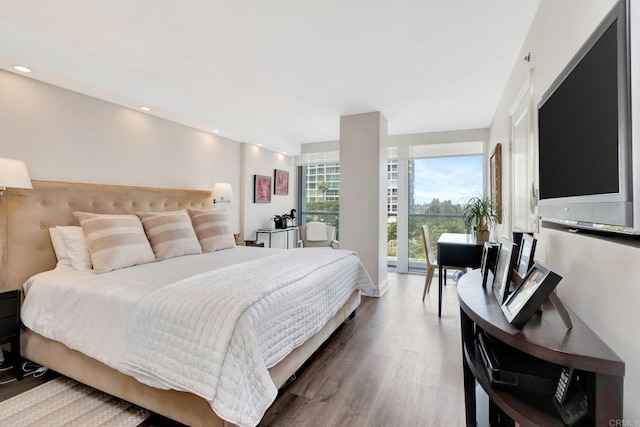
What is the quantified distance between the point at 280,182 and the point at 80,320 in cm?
431

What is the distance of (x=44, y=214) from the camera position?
2.42 meters

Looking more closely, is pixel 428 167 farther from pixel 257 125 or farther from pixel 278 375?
pixel 278 375

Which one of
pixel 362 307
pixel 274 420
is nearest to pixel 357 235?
pixel 362 307

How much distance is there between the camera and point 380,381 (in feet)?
6.77

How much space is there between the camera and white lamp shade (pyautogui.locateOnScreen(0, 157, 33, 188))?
6.64ft

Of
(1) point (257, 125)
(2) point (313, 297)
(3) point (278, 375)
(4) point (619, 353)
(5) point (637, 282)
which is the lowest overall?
(3) point (278, 375)

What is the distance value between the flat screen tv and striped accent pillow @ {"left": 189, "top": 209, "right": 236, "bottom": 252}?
9.73 ft

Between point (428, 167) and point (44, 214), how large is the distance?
5.17 m

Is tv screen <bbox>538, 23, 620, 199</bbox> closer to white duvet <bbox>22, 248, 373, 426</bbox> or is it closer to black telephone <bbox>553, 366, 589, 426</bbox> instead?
black telephone <bbox>553, 366, 589, 426</bbox>

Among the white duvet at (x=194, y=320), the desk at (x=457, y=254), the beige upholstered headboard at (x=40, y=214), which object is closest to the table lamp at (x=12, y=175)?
the beige upholstered headboard at (x=40, y=214)

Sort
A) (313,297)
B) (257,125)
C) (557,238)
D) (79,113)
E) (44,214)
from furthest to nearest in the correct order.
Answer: (257,125)
(79,113)
(44,214)
(313,297)
(557,238)

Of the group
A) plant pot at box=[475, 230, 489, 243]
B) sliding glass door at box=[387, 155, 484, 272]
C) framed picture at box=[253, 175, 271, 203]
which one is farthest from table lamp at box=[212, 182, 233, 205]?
plant pot at box=[475, 230, 489, 243]

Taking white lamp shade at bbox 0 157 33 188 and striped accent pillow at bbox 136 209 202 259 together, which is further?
striped accent pillow at bbox 136 209 202 259

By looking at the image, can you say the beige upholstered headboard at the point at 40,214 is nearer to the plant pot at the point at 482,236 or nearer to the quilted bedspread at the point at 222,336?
the quilted bedspread at the point at 222,336
